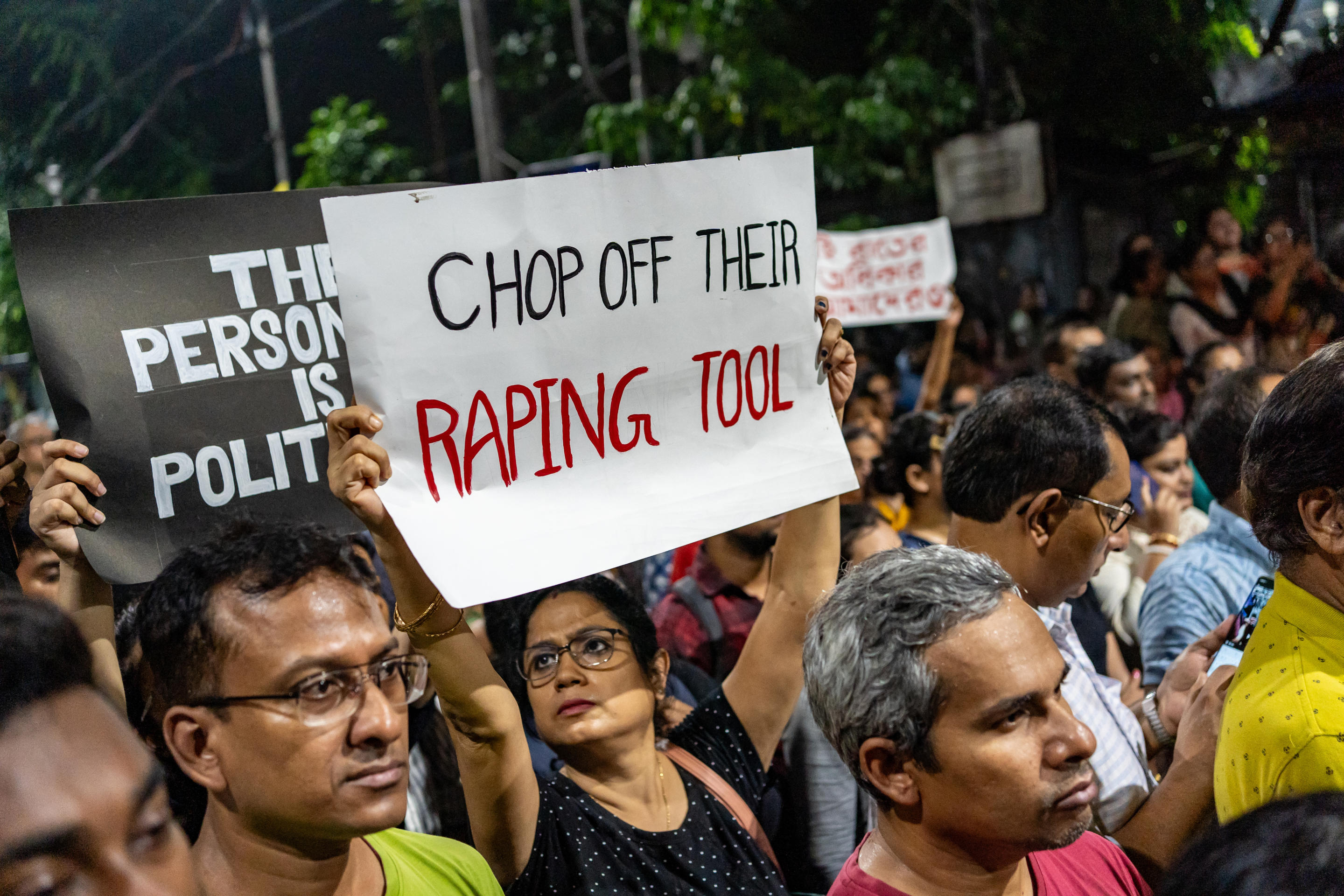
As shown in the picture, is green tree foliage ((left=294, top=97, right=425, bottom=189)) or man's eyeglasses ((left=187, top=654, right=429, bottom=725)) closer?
man's eyeglasses ((left=187, top=654, right=429, bottom=725))

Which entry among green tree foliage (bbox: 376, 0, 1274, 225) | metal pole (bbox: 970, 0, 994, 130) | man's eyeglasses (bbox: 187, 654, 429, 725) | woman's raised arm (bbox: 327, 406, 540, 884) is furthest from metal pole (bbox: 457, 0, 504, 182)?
man's eyeglasses (bbox: 187, 654, 429, 725)

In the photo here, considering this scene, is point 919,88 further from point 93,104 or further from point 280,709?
point 280,709

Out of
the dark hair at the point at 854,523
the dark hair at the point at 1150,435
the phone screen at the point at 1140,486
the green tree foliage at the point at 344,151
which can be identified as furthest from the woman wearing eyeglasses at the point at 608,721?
the green tree foliage at the point at 344,151

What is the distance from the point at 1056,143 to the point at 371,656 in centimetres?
1085

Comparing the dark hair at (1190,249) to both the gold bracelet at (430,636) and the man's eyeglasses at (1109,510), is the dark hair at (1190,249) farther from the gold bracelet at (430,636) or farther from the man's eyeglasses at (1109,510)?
the gold bracelet at (430,636)

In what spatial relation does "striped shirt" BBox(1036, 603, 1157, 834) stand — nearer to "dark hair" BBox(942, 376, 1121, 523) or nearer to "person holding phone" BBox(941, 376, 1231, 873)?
"person holding phone" BBox(941, 376, 1231, 873)

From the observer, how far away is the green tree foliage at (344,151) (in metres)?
15.2

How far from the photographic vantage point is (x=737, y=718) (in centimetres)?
261

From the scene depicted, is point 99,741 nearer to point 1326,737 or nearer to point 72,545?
point 72,545

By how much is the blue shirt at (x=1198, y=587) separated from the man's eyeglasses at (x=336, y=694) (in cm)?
223

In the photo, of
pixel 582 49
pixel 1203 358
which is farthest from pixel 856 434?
pixel 582 49

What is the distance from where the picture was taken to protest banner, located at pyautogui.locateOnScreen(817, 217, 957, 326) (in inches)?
287

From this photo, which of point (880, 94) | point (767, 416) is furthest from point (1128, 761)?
point (880, 94)

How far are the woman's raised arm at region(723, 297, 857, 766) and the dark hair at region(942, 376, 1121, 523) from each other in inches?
14.7
